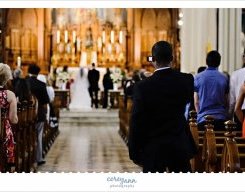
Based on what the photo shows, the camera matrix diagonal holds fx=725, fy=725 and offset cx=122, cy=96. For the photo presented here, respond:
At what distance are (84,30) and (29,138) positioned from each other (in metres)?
18.7

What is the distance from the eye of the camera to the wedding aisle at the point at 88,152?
10.7 metres

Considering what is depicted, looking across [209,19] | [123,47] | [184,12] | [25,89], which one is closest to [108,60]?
[123,47]

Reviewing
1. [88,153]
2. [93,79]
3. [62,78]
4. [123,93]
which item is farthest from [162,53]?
[62,78]

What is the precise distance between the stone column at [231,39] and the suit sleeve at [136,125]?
428 inches

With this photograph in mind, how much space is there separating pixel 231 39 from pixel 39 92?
6.15 m

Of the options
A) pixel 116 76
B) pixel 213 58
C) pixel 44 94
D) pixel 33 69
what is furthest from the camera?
pixel 116 76

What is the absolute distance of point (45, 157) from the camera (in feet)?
39.7

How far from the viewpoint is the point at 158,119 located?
4.74m

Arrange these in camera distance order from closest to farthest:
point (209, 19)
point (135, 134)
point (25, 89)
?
point (135, 134) < point (25, 89) < point (209, 19)

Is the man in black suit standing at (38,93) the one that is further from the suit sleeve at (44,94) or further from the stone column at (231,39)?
the stone column at (231,39)

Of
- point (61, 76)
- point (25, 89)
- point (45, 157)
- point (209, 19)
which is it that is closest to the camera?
point (25, 89)

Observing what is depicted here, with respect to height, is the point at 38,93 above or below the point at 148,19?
below

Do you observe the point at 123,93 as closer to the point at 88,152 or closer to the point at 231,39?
the point at 231,39

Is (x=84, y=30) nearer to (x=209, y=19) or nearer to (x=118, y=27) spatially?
(x=118, y=27)
